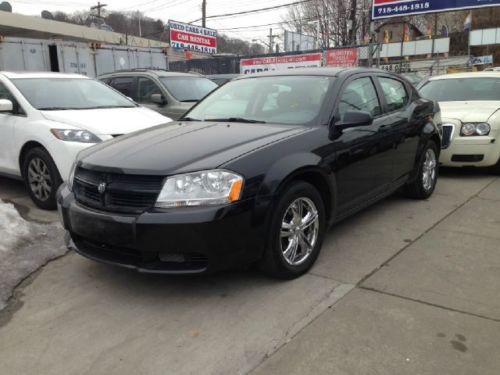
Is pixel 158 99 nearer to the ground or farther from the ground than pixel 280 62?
nearer to the ground

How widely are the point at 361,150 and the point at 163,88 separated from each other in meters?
5.11

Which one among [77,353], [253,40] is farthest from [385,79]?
[253,40]

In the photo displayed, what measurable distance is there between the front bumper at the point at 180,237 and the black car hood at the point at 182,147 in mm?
326

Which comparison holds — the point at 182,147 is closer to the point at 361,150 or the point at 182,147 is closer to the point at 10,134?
the point at 361,150

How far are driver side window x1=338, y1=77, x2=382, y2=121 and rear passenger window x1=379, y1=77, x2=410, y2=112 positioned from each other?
0.84ft

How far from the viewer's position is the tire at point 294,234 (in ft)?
11.1

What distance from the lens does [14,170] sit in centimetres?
586

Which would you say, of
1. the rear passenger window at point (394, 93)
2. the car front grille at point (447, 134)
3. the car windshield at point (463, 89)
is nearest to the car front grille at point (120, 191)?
the rear passenger window at point (394, 93)

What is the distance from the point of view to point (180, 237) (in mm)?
3041

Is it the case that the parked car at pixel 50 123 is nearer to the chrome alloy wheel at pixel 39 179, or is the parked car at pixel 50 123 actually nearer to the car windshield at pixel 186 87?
the chrome alloy wheel at pixel 39 179

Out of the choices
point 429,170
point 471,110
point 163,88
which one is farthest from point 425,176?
point 163,88

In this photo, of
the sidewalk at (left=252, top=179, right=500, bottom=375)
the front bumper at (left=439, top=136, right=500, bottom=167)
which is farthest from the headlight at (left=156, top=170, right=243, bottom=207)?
the front bumper at (left=439, top=136, right=500, bottom=167)

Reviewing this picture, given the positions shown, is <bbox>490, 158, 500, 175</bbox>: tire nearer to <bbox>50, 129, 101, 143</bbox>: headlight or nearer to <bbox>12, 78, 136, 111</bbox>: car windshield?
<bbox>12, 78, 136, 111</bbox>: car windshield

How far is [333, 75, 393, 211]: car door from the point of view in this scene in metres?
4.09
